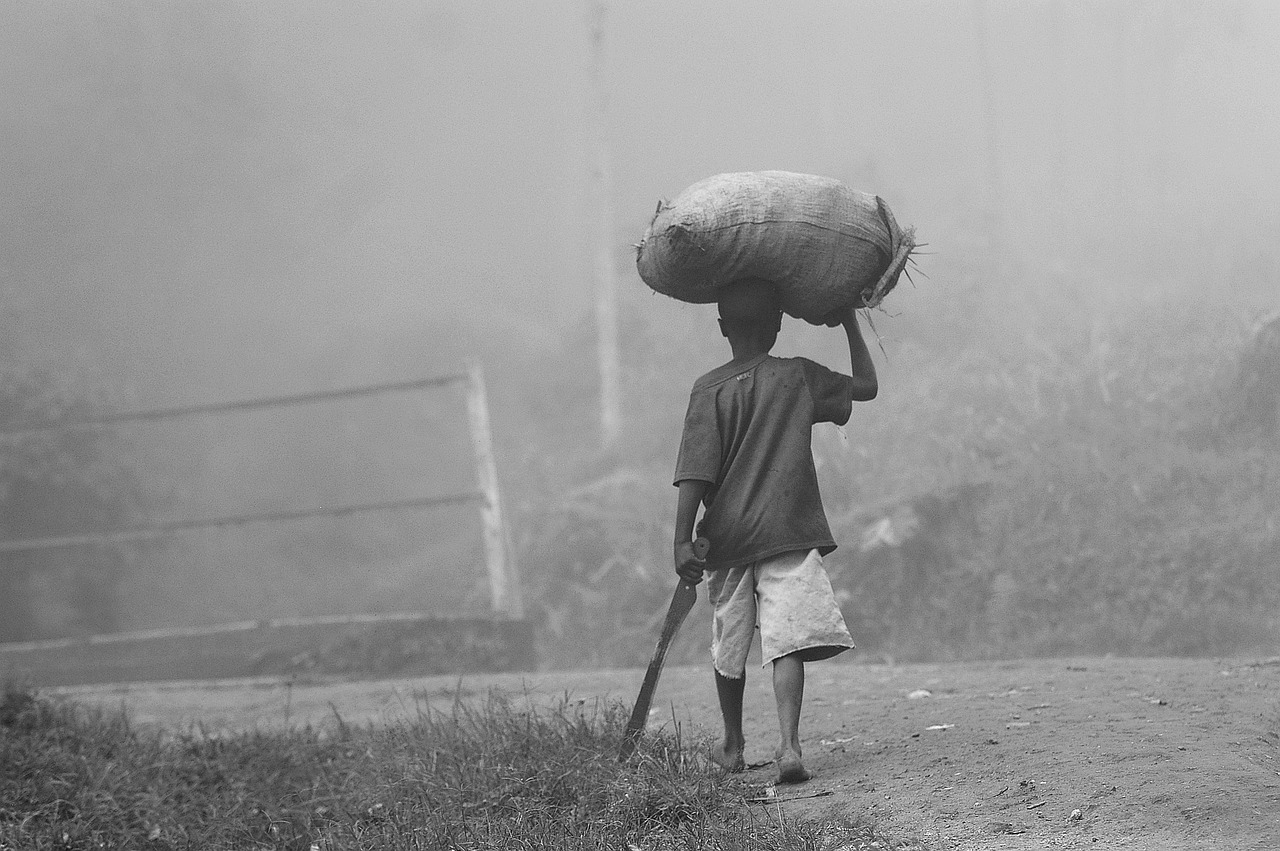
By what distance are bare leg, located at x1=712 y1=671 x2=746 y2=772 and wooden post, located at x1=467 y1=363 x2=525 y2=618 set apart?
5.18 metres

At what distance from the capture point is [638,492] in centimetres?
1269

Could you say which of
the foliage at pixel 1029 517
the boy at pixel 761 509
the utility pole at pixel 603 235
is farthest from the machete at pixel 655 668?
the utility pole at pixel 603 235

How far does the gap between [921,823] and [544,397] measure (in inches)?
578

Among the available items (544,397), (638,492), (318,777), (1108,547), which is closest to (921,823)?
(318,777)

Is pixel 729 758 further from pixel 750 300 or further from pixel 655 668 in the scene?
pixel 750 300

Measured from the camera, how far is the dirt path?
2.94 meters

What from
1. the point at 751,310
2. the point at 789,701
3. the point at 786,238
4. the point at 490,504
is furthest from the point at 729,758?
the point at 490,504

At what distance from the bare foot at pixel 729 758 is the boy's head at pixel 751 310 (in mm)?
1253

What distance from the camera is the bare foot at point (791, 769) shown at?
3.60m

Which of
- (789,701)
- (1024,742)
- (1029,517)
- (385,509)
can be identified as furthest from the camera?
(385,509)

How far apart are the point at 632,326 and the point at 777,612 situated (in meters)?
13.4

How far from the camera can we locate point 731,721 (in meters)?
3.90

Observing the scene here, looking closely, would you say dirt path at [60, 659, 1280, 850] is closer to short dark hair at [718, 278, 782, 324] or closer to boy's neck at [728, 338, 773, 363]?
boy's neck at [728, 338, 773, 363]

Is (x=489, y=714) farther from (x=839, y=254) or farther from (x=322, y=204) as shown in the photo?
(x=322, y=204)
